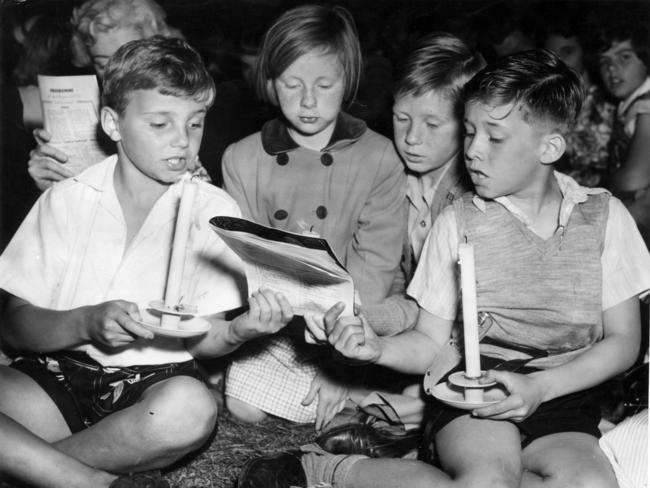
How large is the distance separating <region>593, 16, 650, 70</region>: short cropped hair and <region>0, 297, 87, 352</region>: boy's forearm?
1910mm

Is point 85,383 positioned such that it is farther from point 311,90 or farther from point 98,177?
point 311,90

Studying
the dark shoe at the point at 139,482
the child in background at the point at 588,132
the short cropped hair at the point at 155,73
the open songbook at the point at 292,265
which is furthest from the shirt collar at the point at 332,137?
the child in background at the point at 588,132

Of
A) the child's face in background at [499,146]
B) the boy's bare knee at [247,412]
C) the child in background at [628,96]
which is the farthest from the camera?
the child in background at [628,96]

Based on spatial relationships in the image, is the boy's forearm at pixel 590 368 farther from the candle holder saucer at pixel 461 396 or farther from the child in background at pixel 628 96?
the child in background at pixel 628 96

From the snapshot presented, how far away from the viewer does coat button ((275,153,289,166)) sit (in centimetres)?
205

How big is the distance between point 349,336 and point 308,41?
2.58 ft

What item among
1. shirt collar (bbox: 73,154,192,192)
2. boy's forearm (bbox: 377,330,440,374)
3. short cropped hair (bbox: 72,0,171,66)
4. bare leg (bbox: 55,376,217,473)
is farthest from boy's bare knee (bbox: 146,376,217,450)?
short cropped hair (bbox: 72,0,171,66)

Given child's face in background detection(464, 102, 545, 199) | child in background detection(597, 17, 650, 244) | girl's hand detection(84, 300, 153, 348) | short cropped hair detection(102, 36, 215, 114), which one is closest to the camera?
girl's hand detection(84, 300, 153, 348)

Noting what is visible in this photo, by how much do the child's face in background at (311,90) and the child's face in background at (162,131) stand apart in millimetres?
255

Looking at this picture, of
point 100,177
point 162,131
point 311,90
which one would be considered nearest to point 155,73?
point 162,131

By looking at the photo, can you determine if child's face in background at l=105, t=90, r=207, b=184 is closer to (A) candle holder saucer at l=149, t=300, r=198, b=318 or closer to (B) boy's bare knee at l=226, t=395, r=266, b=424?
(A) candle holder saucer at l=149, t=300, r=198, b=318

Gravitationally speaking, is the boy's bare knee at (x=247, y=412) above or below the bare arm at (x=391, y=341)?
below

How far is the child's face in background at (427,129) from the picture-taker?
6.63ft

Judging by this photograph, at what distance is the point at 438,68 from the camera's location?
2.03 m
